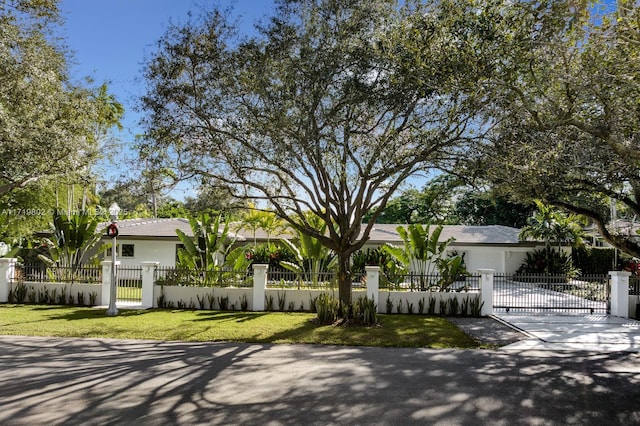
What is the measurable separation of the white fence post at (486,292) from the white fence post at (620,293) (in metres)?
4.05

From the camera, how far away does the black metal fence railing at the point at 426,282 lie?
15812mm

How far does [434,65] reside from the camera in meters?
9.57

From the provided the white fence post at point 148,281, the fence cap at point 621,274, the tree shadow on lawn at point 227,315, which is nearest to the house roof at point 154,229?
the white fence post at point 148,281

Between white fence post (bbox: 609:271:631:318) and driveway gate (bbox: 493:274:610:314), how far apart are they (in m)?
0.37

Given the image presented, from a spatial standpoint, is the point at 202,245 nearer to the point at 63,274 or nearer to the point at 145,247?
the point at 63,274

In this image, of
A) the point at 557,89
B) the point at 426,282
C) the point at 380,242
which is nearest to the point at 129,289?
the point at 426,282

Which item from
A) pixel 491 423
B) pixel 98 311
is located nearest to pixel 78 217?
pixel 98 311

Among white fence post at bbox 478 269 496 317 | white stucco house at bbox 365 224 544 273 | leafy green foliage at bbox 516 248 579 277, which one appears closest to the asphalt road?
white fence post at bbox 478 269 496 317

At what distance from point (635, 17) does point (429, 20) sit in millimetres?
3666

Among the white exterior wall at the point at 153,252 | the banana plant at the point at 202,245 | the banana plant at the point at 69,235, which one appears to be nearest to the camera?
the banana plant at the point at 202,245

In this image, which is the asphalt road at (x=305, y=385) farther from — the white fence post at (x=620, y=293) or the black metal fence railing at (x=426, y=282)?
the white fence post at (x=620, y=293)

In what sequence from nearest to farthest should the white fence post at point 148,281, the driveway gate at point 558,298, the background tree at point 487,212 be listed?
the driveway gate at point 558,298, the white fence post at point 148,281, the background tree at point 487,212

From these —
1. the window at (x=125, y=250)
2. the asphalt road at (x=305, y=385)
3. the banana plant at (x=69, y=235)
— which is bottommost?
the asphalt road at (x=305, y=385)

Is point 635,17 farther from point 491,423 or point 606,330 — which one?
point 606,330
